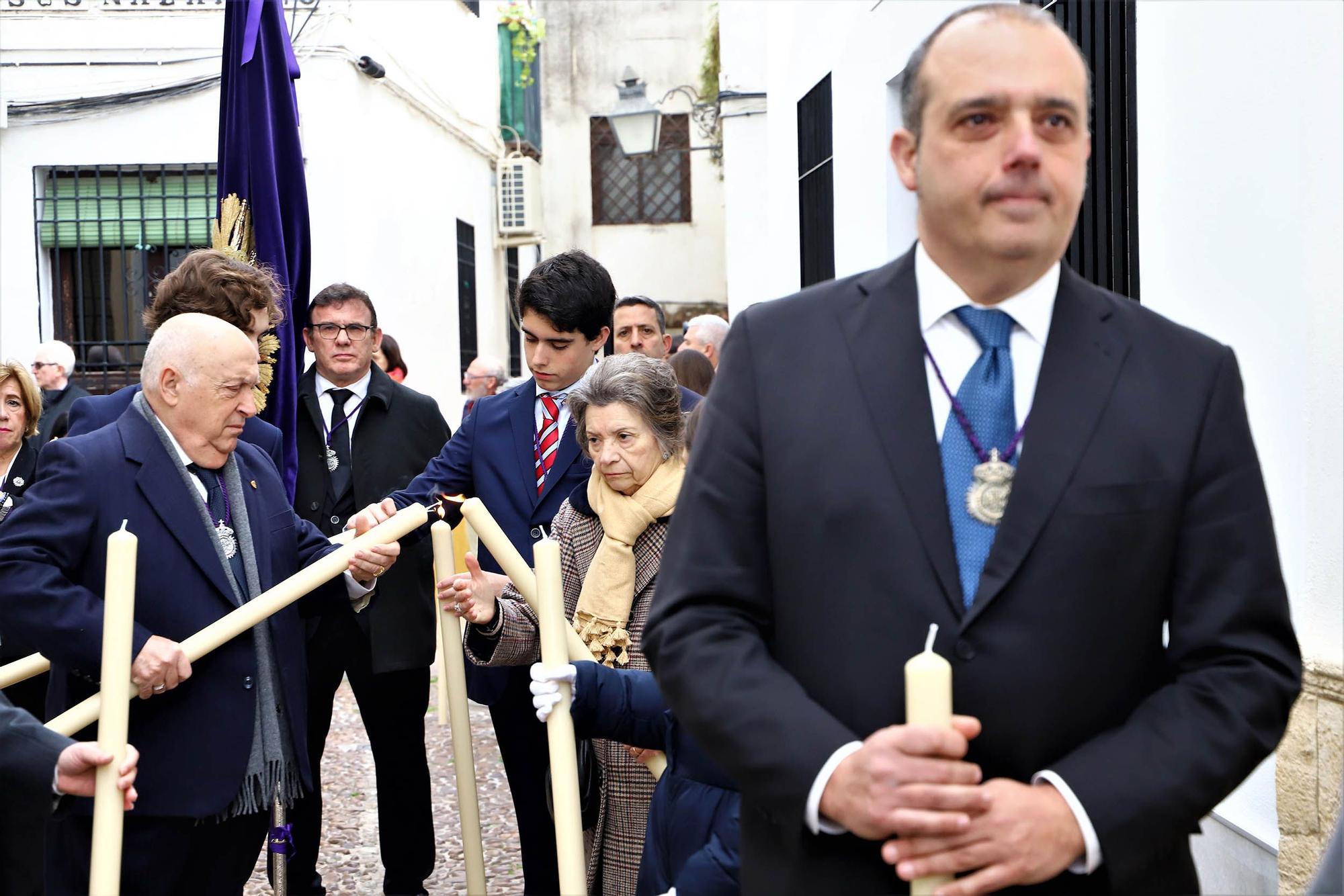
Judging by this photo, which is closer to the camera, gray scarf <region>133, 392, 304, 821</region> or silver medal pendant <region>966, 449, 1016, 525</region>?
silver medal pendant <region>966, 449, 1016, 525</region>

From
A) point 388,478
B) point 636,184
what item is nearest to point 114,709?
point 388,478

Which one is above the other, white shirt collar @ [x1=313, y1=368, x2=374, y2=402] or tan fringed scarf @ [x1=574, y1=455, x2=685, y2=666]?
white shirt collar @ [x1=313, y1=368, x2=374, y2=402]

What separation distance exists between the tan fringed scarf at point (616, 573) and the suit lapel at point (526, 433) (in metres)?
0.80

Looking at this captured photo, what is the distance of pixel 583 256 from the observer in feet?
15.5

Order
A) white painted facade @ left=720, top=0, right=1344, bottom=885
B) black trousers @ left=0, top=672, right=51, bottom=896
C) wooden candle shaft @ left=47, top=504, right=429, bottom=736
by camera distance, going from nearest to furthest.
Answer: wooden candle shaft @ left=47, top=504, right=429, bottom=736 < black trousers @ left=0, top=672, right=51, bottom=896 < white painted facade @ left=720, top=0, right=1344, bottom=885

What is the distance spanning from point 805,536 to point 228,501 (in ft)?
7.27

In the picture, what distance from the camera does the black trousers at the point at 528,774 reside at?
4.52 metres

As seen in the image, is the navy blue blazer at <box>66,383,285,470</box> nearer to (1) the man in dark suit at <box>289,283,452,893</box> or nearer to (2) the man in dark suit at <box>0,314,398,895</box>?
(2) the man in dark suit at <box>0,314,398,895</box>

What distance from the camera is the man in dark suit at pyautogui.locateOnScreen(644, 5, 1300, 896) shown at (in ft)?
5.96

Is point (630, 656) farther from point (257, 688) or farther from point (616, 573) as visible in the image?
point (257, 688)

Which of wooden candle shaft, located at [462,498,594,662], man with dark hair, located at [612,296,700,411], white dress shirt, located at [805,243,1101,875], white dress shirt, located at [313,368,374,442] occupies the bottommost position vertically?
wooden candle shaft, located at [462,498,594,662]

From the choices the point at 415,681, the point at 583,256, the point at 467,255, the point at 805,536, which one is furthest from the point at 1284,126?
the point at 467,255

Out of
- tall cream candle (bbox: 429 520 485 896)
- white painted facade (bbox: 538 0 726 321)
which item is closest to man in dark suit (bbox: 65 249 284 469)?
tall cream candle (bbox: 429 520 485 896)

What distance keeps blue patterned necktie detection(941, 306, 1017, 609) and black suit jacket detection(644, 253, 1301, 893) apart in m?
0.04
